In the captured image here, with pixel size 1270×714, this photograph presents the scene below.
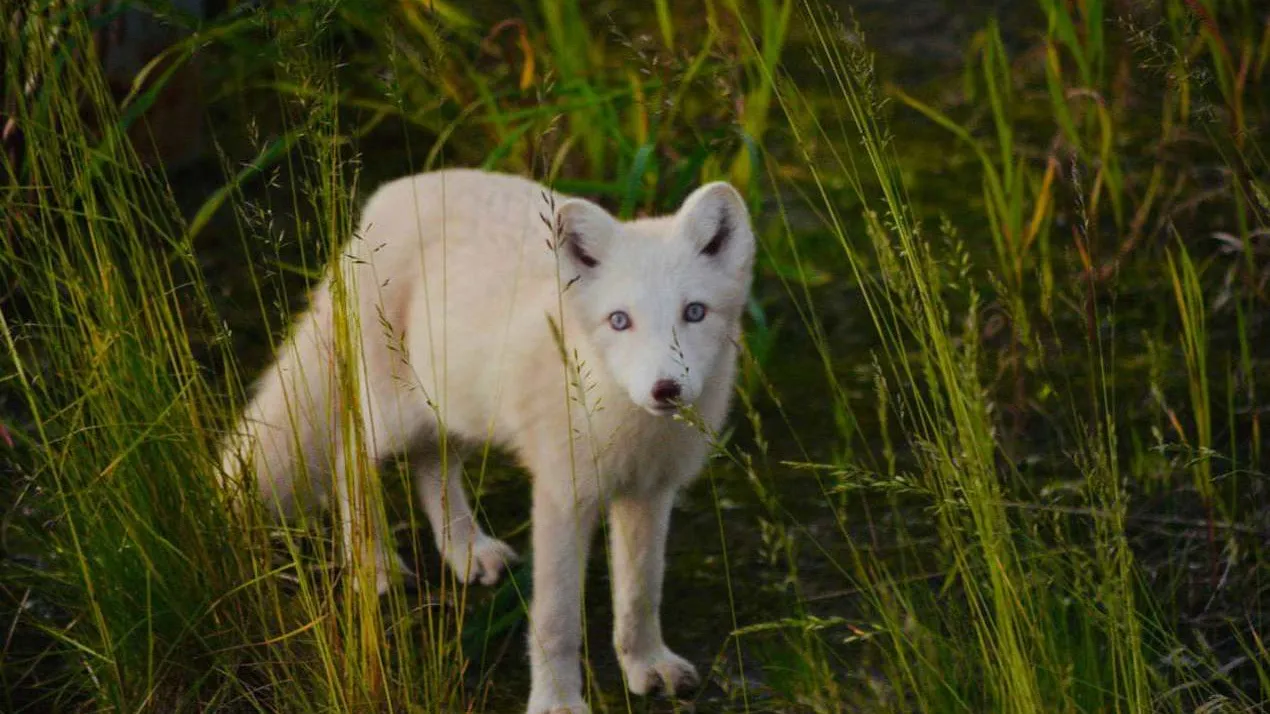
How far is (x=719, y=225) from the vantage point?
2.86 m

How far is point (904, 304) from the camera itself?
2084mm

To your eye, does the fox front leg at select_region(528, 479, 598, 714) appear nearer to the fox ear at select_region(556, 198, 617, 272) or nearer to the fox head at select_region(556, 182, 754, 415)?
the fox head at select_region(556, 182, 754, 415)

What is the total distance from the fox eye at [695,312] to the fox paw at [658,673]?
0.70 metres

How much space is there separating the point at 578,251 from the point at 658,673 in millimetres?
824

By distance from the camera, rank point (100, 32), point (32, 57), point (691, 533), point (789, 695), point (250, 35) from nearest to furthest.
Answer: point (32, 57) < point (789, 695) < point (691, 533) < point (100, 32) < point (250, 35)

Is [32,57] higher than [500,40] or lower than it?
higher

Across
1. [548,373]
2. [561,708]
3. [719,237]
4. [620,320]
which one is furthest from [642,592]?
[719,237]

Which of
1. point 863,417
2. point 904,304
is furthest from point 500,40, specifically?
point 904,304

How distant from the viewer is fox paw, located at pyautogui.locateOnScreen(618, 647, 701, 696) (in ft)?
10.1

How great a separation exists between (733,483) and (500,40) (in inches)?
112

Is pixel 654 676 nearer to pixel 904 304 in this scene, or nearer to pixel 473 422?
pixel 473 422

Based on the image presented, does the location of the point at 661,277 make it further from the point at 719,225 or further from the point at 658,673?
the point at 658,673

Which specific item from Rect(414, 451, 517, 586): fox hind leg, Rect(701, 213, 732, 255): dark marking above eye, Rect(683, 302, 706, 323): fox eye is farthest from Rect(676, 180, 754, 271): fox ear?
Rect(414, 451, 517, 586): fox hind leg

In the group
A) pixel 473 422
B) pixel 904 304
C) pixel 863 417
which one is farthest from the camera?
pixel 863 417
